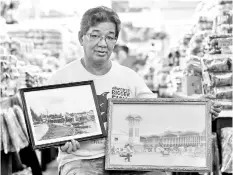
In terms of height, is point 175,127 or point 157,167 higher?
point 175,127

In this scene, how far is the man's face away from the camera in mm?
2275

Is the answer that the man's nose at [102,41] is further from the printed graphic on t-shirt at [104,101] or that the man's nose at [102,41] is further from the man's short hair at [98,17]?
the printed graphic on t-shirt at [104,101]

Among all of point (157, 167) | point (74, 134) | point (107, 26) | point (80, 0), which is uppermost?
point (80, 0)

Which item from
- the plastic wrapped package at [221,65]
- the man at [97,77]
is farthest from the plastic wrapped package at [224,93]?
the man at [97,77]

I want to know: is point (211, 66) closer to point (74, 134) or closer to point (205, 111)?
point (205, 111)

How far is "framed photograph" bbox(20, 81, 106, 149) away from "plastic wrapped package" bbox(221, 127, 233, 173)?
4.15ft

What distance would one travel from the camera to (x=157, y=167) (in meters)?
2.21

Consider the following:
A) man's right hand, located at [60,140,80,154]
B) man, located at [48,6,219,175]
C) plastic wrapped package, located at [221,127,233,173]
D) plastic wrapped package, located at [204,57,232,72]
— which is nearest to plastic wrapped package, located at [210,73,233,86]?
plastic wrapped package, located at [204,57,232,72]

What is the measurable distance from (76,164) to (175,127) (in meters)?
0.47

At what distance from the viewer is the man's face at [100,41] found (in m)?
2.28

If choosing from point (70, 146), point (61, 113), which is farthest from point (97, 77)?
point (70, 146)

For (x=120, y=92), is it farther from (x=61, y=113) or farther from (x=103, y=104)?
(x=61, y=113)

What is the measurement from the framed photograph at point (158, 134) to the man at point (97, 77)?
0.08m

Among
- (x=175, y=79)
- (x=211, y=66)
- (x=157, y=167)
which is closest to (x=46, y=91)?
(x=157, y=167)
